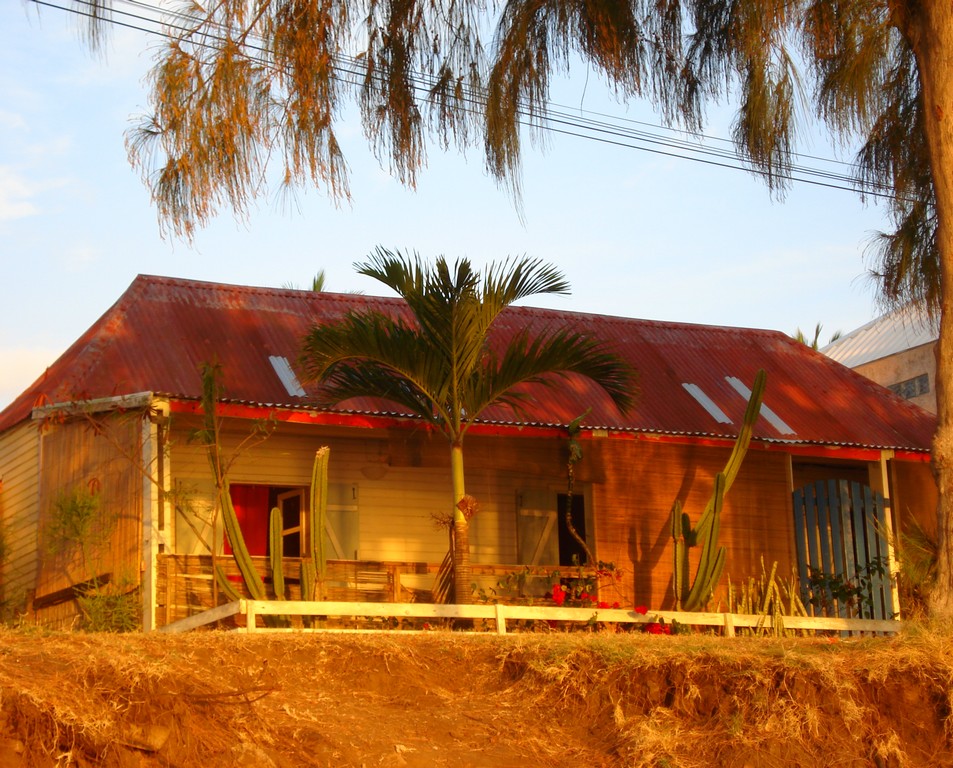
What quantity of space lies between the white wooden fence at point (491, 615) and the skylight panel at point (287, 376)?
2.86 metres

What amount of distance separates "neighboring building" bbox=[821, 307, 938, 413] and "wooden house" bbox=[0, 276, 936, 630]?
380 inches

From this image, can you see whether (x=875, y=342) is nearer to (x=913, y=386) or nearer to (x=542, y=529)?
(x=913, y=386)

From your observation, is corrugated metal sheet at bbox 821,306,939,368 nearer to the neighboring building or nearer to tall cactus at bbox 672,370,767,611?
the neighboring building

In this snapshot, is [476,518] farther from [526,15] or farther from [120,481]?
[526,15]

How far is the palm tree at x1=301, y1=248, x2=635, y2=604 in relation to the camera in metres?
13.1

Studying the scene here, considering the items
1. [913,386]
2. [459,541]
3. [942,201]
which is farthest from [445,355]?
[913,386]

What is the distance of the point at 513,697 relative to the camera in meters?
10.2

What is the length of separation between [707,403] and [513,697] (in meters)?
7.50

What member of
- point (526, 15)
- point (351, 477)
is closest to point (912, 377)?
point (351, 477)

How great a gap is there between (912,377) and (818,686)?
1966cm

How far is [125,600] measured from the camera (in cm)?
1337

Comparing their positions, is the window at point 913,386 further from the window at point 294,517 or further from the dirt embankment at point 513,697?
the dirt embankment at point 513,697

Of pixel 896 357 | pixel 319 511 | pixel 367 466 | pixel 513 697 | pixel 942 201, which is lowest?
pixel 513 697

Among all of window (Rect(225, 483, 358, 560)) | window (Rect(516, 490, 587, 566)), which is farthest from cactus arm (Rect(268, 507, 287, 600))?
window (Rect(516, 490, 587, 566))
